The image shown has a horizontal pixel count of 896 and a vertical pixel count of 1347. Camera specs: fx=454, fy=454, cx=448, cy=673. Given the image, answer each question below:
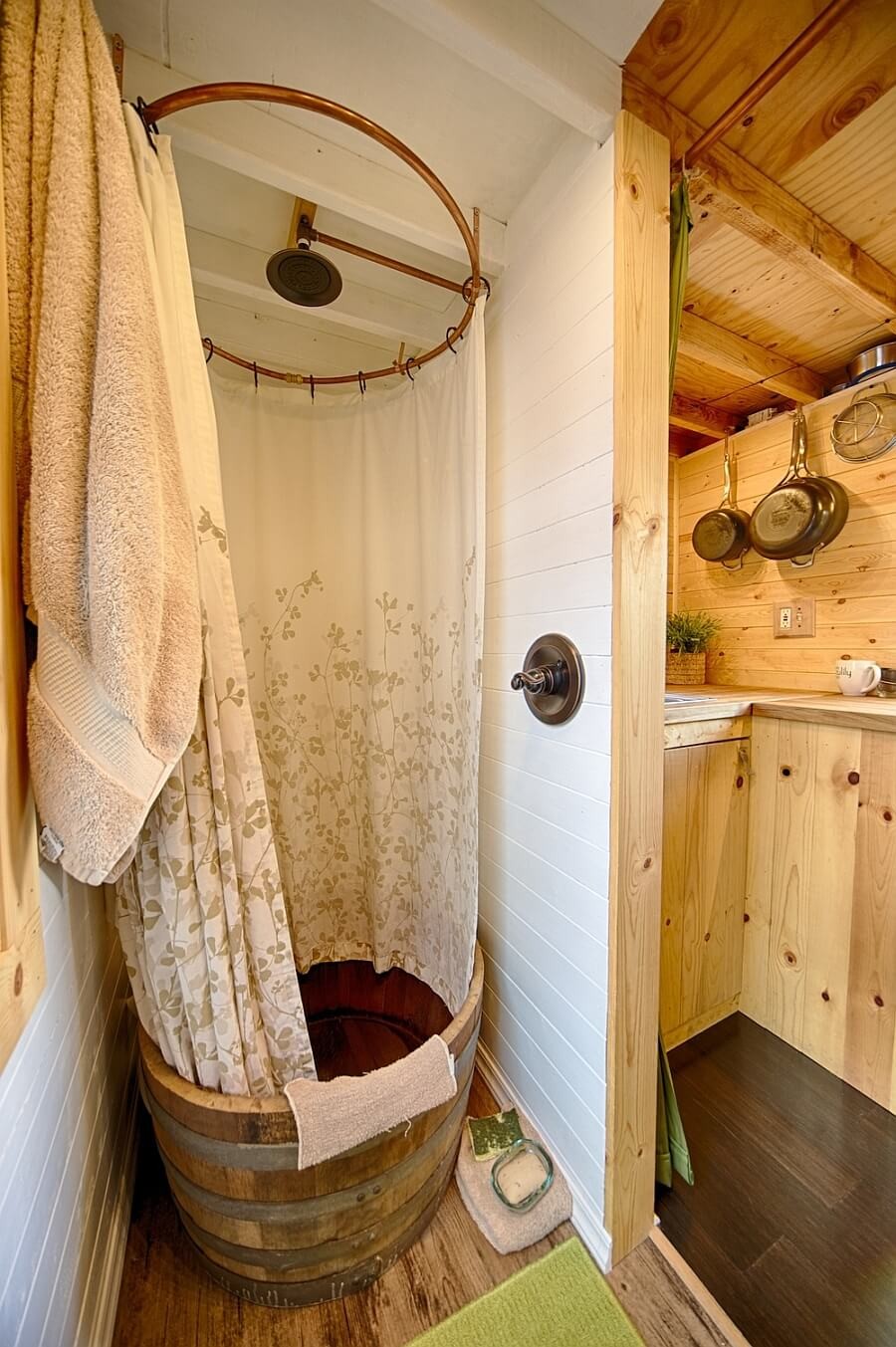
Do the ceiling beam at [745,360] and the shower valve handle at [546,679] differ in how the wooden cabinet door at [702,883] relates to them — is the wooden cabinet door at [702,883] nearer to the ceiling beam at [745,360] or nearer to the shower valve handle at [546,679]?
the shower valve handle at [546,679]

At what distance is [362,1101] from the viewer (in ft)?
2.61

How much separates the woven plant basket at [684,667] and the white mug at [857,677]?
1.63ft

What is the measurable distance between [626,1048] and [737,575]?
188 centimetres

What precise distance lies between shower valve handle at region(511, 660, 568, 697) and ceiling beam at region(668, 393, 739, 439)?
1.58 m

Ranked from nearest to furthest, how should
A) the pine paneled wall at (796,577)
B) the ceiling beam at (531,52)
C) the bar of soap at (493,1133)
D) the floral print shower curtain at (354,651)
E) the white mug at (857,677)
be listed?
the ceiling beam at (531,52) → the bar of soap at (493,1133) → the floral print shower curtain at (354,651) → the white mug at (857,677) → the pine paneled wall at (796,577)

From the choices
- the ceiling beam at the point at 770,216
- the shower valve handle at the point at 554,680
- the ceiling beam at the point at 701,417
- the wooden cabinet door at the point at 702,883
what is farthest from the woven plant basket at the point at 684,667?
the ceiling beam at the point at 770,216

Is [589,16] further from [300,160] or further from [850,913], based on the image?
[850,913]

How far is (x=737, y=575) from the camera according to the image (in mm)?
2020

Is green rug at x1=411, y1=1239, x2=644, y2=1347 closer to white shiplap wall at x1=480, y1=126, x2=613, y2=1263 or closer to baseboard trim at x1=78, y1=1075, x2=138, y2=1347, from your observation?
white shiplap wall at x1=480, y1=126, x2=613, y2=1263

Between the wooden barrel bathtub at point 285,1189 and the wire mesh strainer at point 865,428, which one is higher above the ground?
the wire mesh strainer at point 865,428

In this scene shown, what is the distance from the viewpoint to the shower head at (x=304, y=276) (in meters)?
1.02

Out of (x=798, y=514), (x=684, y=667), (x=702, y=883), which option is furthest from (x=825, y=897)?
(x=798, y=514)

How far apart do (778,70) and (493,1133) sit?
223 centimetres

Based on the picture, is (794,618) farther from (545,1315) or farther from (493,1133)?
(545,1315)
